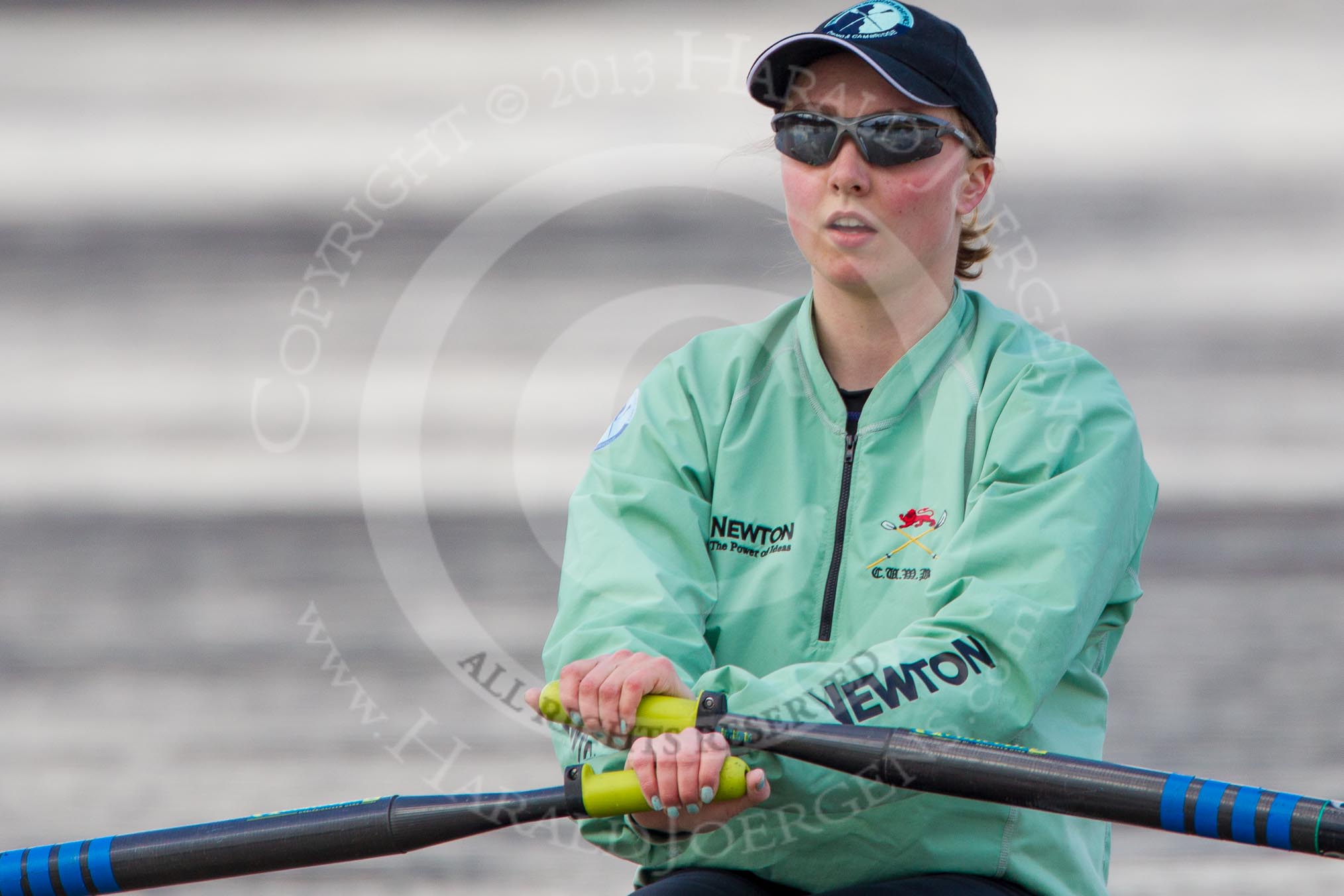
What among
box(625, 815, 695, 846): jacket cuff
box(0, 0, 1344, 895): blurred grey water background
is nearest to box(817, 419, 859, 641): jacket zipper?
box(625, 815, 695, 846): jacket cuff

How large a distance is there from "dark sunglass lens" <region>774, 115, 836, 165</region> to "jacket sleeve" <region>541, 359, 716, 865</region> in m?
0.23

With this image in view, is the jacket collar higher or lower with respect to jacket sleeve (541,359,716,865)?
higher

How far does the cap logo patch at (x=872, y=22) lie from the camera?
121 cm

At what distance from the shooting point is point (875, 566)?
1.20 m

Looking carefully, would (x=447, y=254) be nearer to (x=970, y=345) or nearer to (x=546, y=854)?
(x=546, y=854)

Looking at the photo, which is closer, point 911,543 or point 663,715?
point 663,715

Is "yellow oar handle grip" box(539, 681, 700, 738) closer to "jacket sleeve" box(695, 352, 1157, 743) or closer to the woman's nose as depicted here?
"jacket sleeve" box(695, 352, 1157, 743)

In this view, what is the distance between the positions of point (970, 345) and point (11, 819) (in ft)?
4.89

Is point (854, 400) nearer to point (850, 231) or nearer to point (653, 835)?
point (850, 231)

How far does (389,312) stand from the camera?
7.61 feet

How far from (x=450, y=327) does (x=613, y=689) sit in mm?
1317

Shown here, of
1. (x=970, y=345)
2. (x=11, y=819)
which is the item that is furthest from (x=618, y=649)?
(x=11, y=819)

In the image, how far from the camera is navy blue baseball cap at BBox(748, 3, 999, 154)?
3.95 feet

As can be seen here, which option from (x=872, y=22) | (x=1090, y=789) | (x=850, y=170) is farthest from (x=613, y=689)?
(x=872, y=22)
